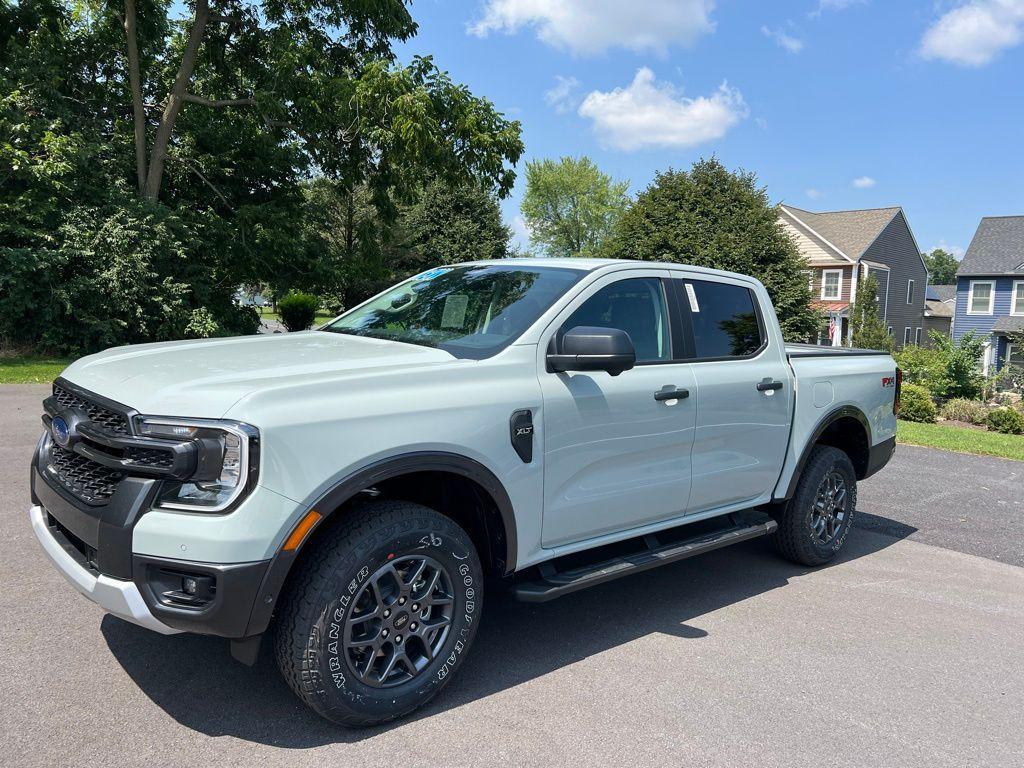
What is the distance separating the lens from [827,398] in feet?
17.1

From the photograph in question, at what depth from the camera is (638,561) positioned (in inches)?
157

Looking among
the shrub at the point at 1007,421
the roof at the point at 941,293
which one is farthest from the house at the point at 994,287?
the roof at the point at 941,293

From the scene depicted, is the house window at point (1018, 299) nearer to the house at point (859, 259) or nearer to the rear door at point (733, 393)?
→ the house at point (859, 259)

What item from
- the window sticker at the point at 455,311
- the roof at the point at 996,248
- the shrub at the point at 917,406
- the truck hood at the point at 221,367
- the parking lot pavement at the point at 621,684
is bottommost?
the parking lot pavement at the point at 621,684

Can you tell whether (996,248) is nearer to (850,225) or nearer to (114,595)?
(850,225)

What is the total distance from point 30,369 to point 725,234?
19.9 meters

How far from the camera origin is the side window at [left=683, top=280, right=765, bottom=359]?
455 centimetres

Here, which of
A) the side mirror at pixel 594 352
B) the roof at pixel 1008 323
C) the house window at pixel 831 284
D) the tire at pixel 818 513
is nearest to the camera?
the side mirror at pixel 594 352

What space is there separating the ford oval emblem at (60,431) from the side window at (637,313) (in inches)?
91.8

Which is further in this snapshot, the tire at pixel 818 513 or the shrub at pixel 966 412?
the shrub at pixel 966 412

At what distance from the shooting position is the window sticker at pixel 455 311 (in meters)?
4.01

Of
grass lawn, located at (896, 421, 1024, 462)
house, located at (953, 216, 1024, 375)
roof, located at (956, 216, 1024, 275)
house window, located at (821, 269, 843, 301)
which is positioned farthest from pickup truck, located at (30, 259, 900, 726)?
house window, located at (821, 269, 843, 301)

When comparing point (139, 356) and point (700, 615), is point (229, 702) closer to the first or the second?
point (139, 356)

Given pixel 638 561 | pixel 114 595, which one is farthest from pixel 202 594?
pixel 638 561
